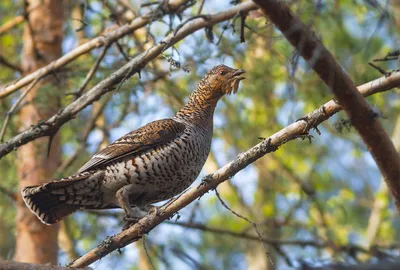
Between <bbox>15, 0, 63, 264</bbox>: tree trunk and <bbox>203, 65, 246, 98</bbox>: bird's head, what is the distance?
2.20 m

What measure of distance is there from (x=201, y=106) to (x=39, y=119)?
106 inches

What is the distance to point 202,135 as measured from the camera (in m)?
6.25

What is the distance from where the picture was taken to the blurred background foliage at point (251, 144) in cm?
848

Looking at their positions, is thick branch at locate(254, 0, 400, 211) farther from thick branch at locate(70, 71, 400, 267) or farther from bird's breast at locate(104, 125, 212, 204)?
bird's breast at locate(104, 125, 212, 204)

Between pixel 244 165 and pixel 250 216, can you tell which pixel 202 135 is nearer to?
pixel 244 165

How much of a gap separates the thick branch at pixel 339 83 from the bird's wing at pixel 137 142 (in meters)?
2.08

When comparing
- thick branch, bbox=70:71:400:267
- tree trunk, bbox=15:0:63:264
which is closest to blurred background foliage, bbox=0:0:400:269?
tree trunk, bbox=15:0:63:264

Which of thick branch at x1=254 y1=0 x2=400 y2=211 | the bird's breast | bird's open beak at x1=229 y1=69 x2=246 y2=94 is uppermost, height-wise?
bird's open beak at x1=229 y1=69 x2=246 y2=94

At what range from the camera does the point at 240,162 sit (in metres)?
4.36

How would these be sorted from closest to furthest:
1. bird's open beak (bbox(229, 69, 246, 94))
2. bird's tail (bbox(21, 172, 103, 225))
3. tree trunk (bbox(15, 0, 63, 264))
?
bird's tail (bbox(21, 172, 103, 225))
bird's open beak (bbox(229, 69, 246, 94))
tree trunk (bbox(15, 0, 63, 264))

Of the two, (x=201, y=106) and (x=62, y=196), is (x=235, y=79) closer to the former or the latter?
(x=201, y=106)

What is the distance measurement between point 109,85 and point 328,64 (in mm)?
2076

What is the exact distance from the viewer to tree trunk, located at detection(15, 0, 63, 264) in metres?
8.24

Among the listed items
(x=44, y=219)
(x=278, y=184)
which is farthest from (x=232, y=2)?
(x=278, y=184)
